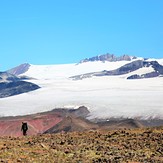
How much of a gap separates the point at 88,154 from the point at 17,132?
412ft

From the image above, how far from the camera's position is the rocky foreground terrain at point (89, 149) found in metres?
26.0

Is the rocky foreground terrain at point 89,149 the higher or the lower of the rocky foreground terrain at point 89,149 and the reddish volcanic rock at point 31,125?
the lower

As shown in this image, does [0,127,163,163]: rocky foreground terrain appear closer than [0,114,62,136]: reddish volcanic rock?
Yes

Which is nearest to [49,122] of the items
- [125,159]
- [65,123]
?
[65,123]

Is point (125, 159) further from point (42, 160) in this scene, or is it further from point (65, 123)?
point (65, 123)

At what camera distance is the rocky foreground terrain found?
85.4ft

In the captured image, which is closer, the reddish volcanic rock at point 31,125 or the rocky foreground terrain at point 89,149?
the rocky foreground terrain at point 89,149

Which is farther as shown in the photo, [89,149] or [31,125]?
[31,125]

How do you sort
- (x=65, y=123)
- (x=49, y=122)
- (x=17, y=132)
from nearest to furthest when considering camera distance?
1. (x=65, y=123)
2. (x=17, y=132)
3. (x=49, y=122)

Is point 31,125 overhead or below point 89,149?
overhead

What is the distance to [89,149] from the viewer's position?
1158 inches

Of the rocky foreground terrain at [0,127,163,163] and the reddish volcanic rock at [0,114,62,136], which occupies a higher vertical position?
the reddish volcanic rock at [0,114,62,136]

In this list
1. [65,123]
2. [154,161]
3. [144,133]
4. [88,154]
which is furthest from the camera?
[65,123]

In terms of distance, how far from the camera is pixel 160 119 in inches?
6107
